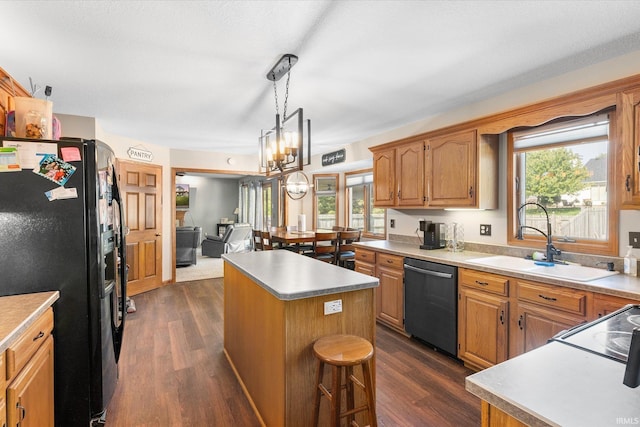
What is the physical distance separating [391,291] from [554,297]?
1547 millimetres

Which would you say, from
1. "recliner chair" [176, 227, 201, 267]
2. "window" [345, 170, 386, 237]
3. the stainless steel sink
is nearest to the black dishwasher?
the stainless steel sink

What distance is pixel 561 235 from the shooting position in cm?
268

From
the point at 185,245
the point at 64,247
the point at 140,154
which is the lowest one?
the point at 185,245

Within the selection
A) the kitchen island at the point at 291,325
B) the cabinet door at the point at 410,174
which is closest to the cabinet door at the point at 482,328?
the kitchen island at the point at 291,325

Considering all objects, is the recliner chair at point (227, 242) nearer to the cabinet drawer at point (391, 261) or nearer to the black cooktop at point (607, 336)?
the cabinet drawer at point (391, 261)

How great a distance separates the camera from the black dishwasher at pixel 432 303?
2.72 meters

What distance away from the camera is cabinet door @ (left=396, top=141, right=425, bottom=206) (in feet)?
11.4

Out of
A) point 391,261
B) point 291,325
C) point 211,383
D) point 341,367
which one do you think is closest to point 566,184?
point 391,261

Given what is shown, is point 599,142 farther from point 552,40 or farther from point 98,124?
point 98,124

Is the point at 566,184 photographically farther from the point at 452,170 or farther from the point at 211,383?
the point at 211,383

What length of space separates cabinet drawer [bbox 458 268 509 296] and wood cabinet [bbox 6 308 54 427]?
276cm

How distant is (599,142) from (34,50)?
4.10 meters

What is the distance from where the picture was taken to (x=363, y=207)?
19.1 feet

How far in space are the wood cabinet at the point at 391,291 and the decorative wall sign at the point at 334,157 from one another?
7.65 feet
